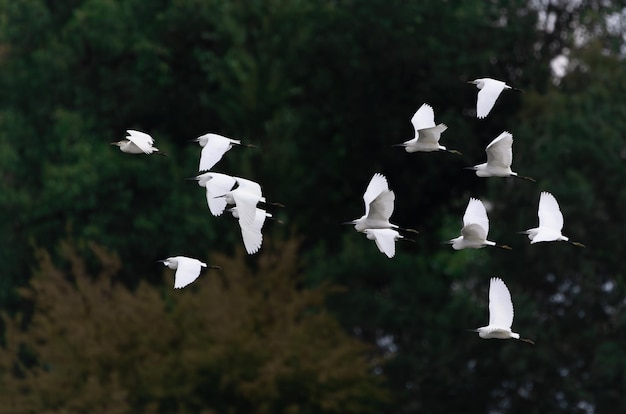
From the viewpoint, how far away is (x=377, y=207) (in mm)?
17906

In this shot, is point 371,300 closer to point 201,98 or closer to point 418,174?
point 418,174

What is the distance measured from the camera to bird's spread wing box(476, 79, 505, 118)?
1680 cm

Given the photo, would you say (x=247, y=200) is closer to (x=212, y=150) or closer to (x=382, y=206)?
(x=212, y=150)

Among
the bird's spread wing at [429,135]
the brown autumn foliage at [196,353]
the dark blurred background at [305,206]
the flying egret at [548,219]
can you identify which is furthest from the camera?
the dark blurred background at [305,206]

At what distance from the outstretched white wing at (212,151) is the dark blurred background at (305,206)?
9486 millimetres

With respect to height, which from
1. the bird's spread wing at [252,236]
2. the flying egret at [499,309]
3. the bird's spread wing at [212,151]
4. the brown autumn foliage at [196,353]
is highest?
the bird's spread wing at [212,151]

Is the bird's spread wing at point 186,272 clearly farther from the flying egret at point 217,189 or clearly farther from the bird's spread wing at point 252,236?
the bird's spread wing at point 252,236

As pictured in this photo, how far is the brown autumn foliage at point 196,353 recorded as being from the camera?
89.5 ft

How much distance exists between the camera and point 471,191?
34125 millimetres

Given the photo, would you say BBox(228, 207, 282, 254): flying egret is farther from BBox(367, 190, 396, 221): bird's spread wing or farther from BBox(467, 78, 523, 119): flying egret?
BBox(467, 78, 523, 119): flying egret

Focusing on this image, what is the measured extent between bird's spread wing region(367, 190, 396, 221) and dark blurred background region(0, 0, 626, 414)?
363 inches

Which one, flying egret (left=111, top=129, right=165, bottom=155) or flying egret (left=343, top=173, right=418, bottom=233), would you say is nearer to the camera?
flying egret (left=111, top=129, right=165, bottom=155)

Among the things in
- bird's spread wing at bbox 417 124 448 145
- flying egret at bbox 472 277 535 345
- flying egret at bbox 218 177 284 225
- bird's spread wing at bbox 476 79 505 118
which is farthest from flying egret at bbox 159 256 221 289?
bird's spread wing at bbox 476 79 505 118

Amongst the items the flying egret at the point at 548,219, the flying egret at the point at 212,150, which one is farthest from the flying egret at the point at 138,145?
the flying egret at the point at 548,219
